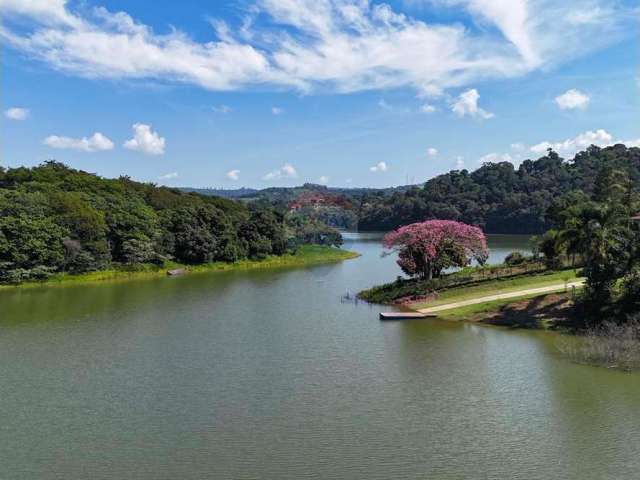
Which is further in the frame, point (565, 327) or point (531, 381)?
point (565, 327)

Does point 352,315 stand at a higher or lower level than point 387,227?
lower

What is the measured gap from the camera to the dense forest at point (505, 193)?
143875 millimetres

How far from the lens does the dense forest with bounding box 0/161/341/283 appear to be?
61188 mm

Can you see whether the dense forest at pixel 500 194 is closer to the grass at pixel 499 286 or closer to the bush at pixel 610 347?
the grass at pixel 499 286

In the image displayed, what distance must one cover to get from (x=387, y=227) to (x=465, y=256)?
420 feet

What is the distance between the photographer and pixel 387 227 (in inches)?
6895

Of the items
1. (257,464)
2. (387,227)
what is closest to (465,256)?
(257,464)

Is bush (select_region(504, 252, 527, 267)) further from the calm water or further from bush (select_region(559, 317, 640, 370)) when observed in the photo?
bush (select_region(559, 317, 640, 370))

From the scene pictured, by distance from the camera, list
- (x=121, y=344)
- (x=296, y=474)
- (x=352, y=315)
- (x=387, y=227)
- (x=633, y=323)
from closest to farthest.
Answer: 1. (x=296, y=474)
2. (x=633, y=323)
3. (x=121, y=344)
4. (x=352, y=315)
5. (x=387, y=227)

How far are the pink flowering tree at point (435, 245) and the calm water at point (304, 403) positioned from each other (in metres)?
9.49

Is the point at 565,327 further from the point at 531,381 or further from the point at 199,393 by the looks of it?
the point at 199,393

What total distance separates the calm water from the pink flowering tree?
949 cm

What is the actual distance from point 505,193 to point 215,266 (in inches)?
3964

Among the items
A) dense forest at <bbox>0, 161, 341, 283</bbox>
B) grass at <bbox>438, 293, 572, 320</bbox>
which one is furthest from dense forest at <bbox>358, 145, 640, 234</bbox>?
grass at <bbox>438, 293, 572, 320</bbox>
